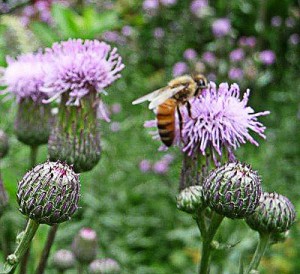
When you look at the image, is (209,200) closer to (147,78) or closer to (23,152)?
(23,152)

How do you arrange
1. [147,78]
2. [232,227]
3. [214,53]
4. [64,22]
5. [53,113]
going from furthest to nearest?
[147,78]
[214,53]
[232,227]
[64,22]
[53,113]

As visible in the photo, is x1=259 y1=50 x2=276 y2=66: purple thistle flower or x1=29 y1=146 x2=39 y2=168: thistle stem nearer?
x1=29 y1=146 x2=39 y2=168: thistle stem

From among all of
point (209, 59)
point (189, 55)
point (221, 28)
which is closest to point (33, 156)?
point (209, 59)

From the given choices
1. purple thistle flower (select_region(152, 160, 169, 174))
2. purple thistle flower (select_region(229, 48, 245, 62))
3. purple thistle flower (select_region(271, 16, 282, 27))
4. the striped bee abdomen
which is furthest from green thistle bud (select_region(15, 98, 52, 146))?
purple thistle flower (select_region(271, 16, 282, 27))

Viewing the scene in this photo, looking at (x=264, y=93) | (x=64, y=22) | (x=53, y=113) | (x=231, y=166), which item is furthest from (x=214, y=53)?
(x=231, y=166)

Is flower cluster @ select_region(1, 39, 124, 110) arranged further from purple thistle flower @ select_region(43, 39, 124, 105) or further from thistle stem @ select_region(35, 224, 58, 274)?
thistle stem @ select_region(35, 224, 58, 274)

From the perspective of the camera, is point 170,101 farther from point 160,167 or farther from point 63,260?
point 160,167
